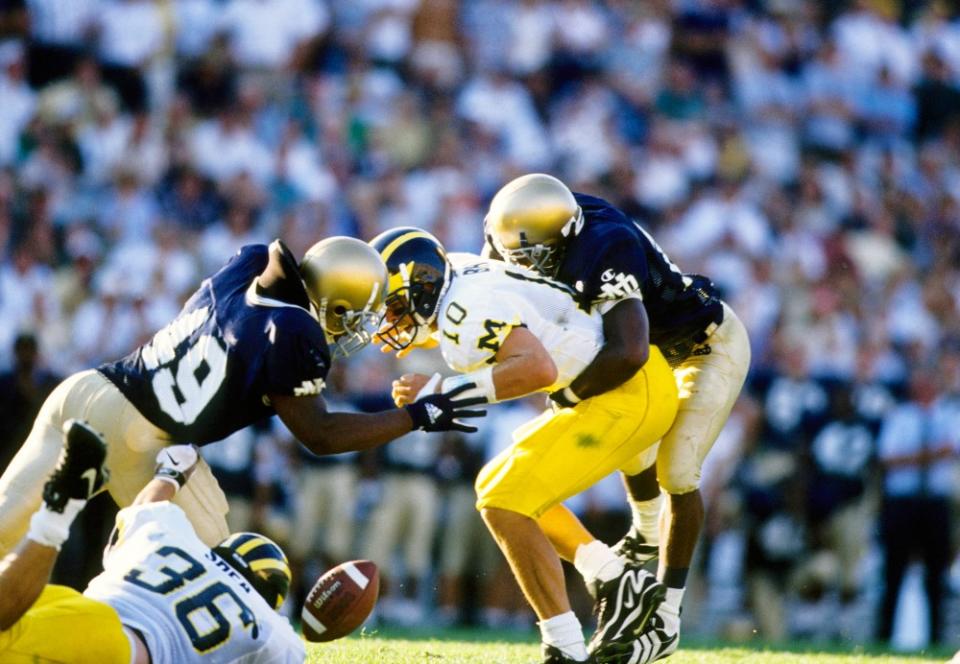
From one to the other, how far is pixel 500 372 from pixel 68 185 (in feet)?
20.9

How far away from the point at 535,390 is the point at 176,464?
4.24ft

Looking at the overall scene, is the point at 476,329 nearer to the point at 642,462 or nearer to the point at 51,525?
the point at 642,462

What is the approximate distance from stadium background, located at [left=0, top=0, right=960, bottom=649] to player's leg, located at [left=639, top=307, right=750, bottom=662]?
392 cm

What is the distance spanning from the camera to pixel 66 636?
4.18 meters

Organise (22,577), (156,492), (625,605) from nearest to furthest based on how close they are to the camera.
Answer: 1. (22,577)
2. (156,492)
3. (625,605)

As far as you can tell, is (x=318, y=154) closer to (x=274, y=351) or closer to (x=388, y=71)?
(x=388, y=71)

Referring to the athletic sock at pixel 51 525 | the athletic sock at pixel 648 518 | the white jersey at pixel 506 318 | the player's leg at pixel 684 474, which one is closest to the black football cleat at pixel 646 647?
the player's leg at pixel 684 474

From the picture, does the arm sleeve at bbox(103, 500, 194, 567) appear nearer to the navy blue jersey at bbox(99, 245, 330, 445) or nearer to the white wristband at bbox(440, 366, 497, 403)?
the navy blue jersey at bbox(99, 245, 330, 445)

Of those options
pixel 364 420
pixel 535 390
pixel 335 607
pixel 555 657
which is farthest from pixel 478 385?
pixel 555 657

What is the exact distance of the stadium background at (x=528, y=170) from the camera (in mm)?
9906

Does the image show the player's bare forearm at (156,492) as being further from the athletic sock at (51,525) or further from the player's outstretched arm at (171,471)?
the athletic sock at (51,525)

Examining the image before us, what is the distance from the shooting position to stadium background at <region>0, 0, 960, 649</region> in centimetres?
991

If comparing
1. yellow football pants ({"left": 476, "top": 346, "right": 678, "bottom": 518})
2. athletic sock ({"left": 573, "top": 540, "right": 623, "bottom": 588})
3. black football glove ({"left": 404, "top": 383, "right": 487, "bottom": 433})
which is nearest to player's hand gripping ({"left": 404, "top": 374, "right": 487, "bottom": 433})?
black football glove ({"left": 404, "top": 383, "right": 487, "bottom": 433})

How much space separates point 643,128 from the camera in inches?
523
